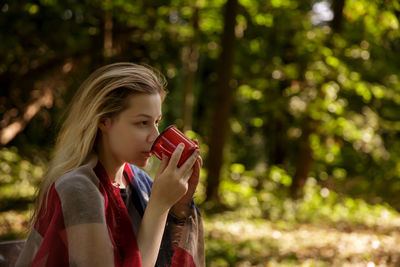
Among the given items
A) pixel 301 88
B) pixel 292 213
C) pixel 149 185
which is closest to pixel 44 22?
pixel 301 88

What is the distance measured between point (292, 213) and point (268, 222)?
2.75ft

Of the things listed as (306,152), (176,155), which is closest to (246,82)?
(306,152)

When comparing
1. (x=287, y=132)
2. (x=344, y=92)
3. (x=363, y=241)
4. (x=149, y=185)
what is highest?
(x=149, y=185)

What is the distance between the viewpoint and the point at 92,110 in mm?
1530

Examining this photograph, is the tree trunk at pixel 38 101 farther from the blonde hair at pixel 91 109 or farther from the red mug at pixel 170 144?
the red mug at pixel 170 144

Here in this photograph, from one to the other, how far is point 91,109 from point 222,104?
614 cm

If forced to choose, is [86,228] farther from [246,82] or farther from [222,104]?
[246,82]

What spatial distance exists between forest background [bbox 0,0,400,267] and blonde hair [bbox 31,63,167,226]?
4.39 m

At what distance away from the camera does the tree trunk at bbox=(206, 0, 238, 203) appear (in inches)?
296

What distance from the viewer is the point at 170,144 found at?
1482 millimetres

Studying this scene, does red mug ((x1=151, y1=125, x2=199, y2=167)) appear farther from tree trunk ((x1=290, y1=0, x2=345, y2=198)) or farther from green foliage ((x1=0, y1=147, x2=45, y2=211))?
tree trunk ((x1=290, y1=0, x2=345, y2=198))

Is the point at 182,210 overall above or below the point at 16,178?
above

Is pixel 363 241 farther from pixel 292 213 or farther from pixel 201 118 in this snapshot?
pixel 201 118

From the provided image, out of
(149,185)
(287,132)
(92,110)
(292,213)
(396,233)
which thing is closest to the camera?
(92,110)
